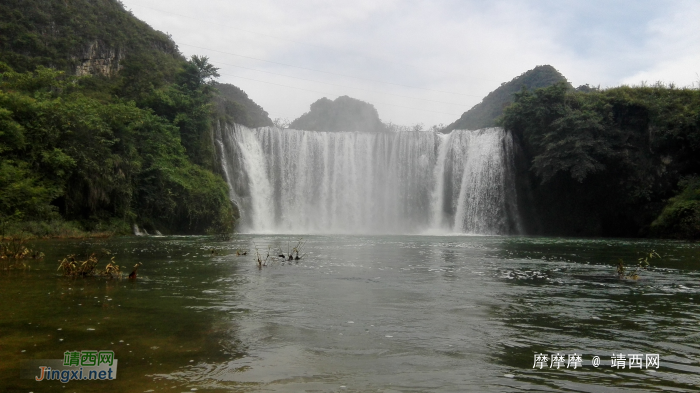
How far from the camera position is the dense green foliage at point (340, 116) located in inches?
4559

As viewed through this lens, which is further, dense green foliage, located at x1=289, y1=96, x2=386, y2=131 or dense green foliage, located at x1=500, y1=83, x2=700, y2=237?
dense green foliage, located at x1=289, y1=96, x2=386, y2=131

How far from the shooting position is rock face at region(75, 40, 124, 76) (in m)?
46.4

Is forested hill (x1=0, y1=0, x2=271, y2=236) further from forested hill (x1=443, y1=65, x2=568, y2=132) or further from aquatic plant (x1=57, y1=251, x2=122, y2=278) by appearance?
forested hill (x1=443, y1=65, x2=568, y2=132)

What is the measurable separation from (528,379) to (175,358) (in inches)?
124

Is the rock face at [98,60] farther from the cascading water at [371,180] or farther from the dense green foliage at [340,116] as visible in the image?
the dense green foliage at [340,116]

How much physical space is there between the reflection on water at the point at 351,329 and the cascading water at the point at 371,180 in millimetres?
29932

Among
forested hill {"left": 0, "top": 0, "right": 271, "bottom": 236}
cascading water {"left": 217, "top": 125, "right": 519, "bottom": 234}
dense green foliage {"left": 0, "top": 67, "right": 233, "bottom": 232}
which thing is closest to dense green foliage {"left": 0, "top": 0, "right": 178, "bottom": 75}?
forested hill {"left": 0, "top": 0, "right": 271, "bottom": 236}

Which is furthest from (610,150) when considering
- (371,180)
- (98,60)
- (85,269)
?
(98,60)

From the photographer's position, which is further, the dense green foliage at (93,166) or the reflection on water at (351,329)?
the dense green foliage at (93,166)

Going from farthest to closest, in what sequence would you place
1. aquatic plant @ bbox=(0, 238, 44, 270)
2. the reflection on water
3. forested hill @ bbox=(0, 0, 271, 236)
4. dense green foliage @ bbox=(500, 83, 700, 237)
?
dense green foliage @ bbox=(500, 83, 700, 237)
forested hill @ bbox=(0, 0, 271, 236)
aquatic plant @ bbox=(0, 238, 44, 270)
the reflection on water

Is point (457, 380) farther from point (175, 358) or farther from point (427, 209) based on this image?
point (427, 209)

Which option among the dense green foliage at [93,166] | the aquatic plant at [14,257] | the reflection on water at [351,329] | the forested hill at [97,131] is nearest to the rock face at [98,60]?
the forested hill at [97,131]

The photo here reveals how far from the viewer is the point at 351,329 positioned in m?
6.23

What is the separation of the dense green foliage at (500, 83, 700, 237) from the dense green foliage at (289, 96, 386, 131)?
7324cm
